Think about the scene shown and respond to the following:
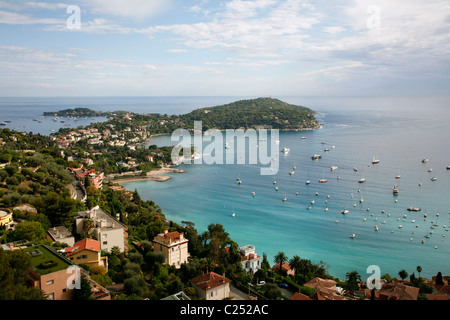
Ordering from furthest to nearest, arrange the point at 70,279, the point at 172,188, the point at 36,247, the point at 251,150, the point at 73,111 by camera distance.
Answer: the point at 73,111
the point at 251,150
the point at 172,188
the point at 36,247
the point at 70,279

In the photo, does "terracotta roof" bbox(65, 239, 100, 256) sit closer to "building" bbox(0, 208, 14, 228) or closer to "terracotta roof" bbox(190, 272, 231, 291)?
"building" bbox(0, 208, 14, 228)

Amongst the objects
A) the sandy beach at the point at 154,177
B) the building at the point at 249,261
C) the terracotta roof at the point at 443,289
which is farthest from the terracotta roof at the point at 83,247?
the sandy beach at the point at 154,177

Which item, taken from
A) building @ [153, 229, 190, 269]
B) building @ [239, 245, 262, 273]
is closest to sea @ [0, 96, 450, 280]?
building @ [239, 245, 262, 273]

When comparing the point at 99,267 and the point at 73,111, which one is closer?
the point at 99,267

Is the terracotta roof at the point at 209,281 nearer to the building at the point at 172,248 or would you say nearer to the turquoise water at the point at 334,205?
the building at the point at 172,248
